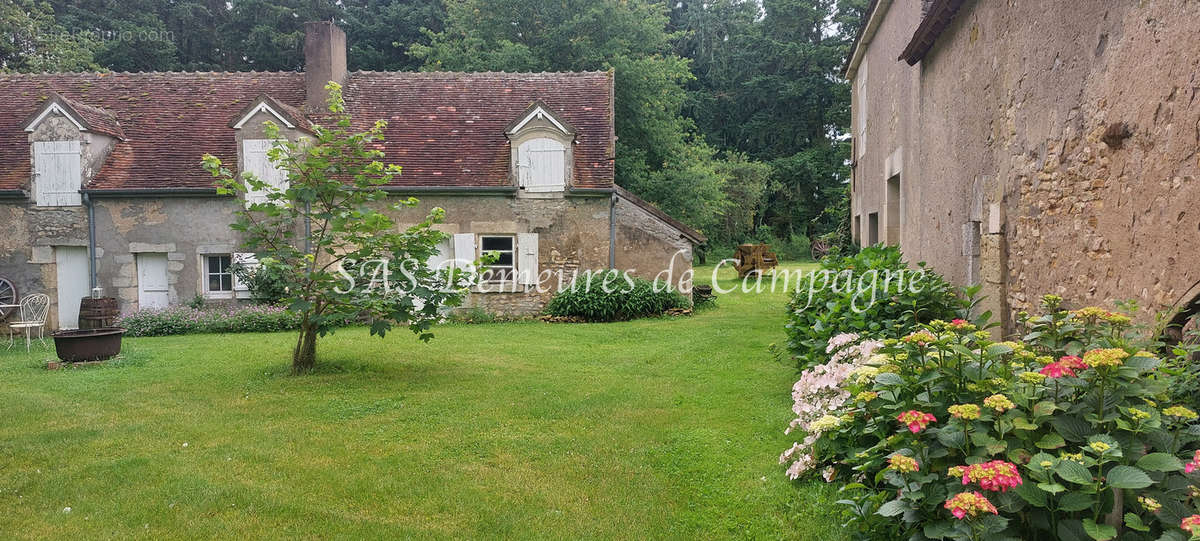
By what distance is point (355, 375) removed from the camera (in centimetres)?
851

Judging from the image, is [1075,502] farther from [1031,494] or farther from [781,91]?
[781,91]

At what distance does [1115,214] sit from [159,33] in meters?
34.4

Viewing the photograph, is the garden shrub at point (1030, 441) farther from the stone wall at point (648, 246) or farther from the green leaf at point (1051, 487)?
the stone wall at point (648, 246)

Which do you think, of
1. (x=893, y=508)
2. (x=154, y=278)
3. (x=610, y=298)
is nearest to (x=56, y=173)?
(x=154, y=278)

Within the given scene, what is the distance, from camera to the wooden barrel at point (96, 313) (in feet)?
40.7

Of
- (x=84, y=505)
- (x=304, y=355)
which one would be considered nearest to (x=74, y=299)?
(x=304, y=355)

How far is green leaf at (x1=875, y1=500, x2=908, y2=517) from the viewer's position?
2.86 meters

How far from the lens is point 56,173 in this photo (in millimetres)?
13852

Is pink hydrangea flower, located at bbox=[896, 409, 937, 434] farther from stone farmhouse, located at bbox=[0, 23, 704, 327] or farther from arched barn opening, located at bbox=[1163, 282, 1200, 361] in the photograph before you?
stone farmhouse, located at bbox=[0, 23, 704, 327]

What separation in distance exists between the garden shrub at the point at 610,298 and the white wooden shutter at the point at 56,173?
9.33 m

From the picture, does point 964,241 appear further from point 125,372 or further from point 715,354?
point 125,372

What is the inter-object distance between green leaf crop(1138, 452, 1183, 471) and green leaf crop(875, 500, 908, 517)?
797mm

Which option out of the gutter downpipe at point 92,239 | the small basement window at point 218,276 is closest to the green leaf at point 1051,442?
the small basement window at point 218,276

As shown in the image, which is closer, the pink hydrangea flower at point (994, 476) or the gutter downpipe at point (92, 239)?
the pink hydrangea flower at point (994, 476)
